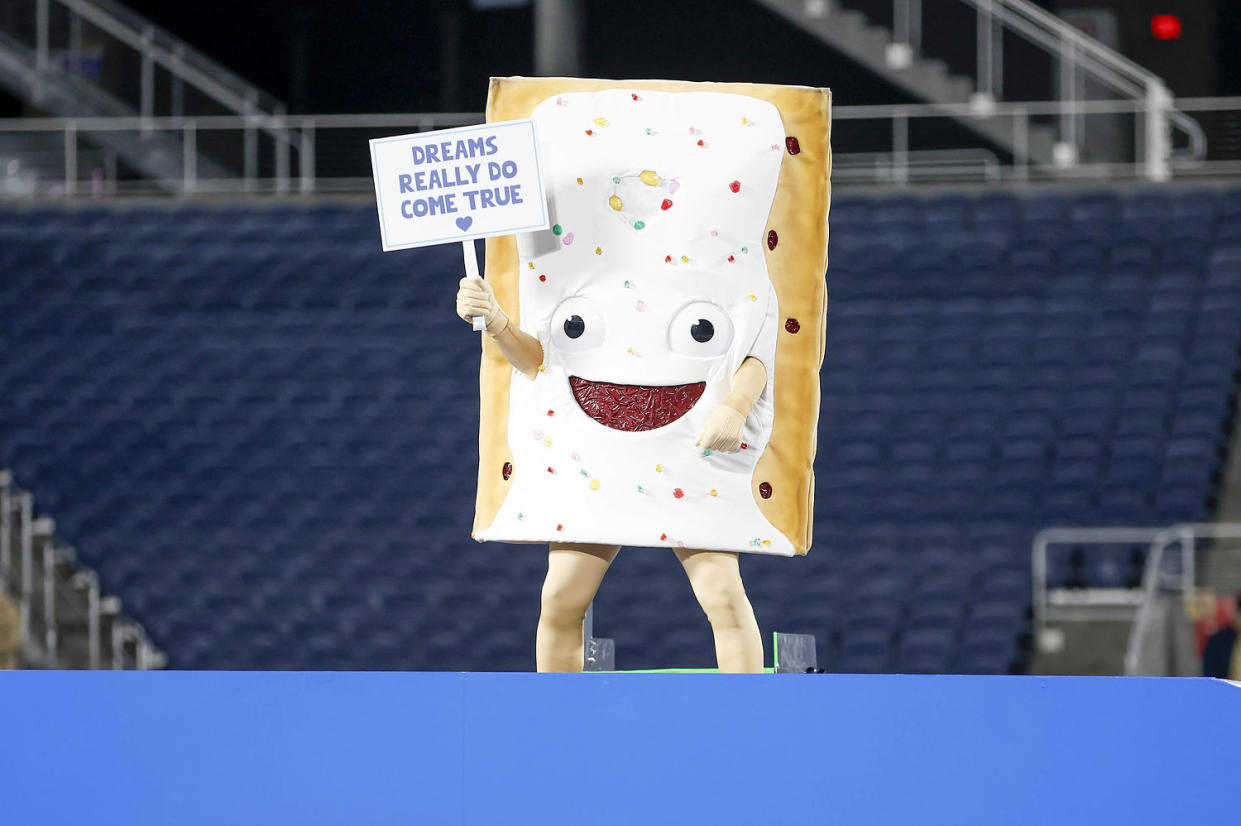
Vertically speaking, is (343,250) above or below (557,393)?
above

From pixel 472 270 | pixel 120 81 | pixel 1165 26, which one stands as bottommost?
pixel 472 270

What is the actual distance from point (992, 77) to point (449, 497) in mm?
3699

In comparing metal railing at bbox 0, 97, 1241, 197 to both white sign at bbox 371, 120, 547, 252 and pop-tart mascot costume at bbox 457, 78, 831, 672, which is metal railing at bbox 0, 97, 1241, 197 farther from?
white sign at bbox 371, 120, 547, 252

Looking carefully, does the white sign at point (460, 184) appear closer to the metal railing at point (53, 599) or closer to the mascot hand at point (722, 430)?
the mascot hand at point (722, 430)

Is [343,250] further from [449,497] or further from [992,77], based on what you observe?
[992,77]

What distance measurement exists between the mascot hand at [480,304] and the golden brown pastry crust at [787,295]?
0.45ft

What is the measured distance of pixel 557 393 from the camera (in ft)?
7.60

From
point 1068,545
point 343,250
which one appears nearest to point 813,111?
point 1068,545

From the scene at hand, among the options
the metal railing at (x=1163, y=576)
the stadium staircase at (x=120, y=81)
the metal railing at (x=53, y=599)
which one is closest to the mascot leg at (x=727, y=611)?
the metal railing at (x=1163, y=576)

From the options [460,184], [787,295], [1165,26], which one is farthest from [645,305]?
[1165,26]

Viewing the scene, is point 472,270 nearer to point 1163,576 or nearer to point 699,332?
point 699,332

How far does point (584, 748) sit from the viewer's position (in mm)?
1384

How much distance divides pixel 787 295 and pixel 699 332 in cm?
16

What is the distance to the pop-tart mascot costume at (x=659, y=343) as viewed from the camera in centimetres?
227
